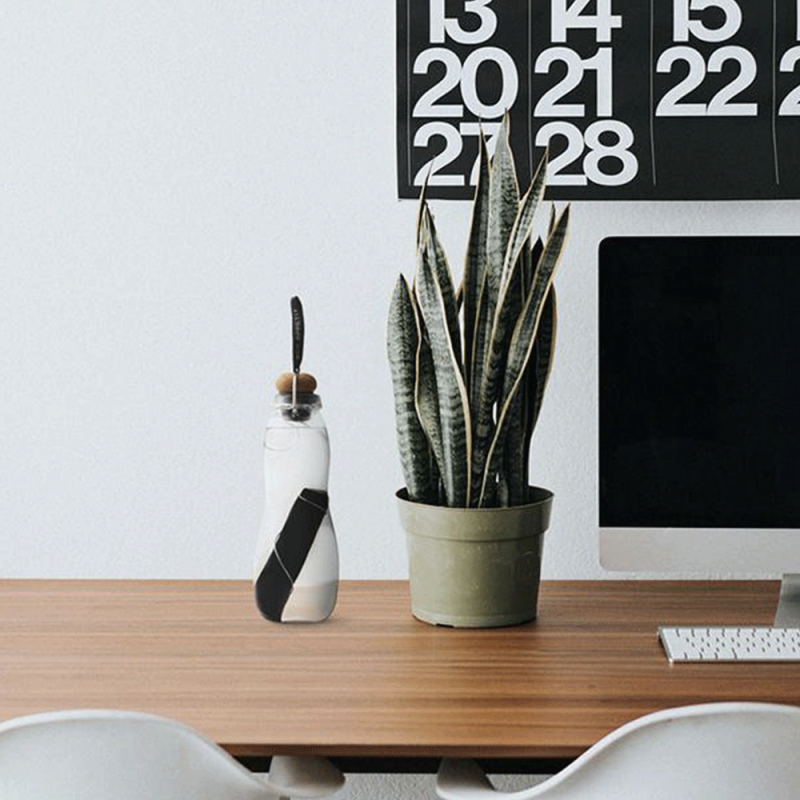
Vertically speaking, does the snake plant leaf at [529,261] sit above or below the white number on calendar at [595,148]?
below

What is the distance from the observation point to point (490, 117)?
77.1 inches

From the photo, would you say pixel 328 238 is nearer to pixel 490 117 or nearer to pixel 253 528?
pixel 490 117

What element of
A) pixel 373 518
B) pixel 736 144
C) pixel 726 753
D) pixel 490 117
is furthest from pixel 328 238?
pixel 726 753

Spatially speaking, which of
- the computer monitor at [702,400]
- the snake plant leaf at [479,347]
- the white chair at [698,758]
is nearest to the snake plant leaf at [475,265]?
the snake plant leaf at [479,347]

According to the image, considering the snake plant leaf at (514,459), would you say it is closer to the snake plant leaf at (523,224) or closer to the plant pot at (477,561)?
the plant pot at (477,561)

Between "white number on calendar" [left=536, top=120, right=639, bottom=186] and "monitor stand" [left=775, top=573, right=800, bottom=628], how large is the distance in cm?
63

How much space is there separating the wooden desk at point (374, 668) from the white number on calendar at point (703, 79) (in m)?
0.70

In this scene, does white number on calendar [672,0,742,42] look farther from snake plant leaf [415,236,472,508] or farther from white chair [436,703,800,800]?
white chair [436,703,800,800]

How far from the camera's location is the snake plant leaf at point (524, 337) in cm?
166

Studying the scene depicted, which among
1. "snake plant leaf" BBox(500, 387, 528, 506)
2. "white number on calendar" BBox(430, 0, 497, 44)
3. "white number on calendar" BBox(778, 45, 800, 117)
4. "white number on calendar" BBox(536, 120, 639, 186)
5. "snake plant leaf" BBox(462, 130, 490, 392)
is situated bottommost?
"snake plant leaf" BBox(500, 387, 528, 506)

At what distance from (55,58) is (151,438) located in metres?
0.61

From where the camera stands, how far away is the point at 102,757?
3.84 feet

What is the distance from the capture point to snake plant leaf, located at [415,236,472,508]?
1663mm

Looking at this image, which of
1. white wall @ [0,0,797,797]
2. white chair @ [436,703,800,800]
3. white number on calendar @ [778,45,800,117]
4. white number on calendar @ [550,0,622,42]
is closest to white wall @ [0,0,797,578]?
white wall @ [0,0,797,797]
